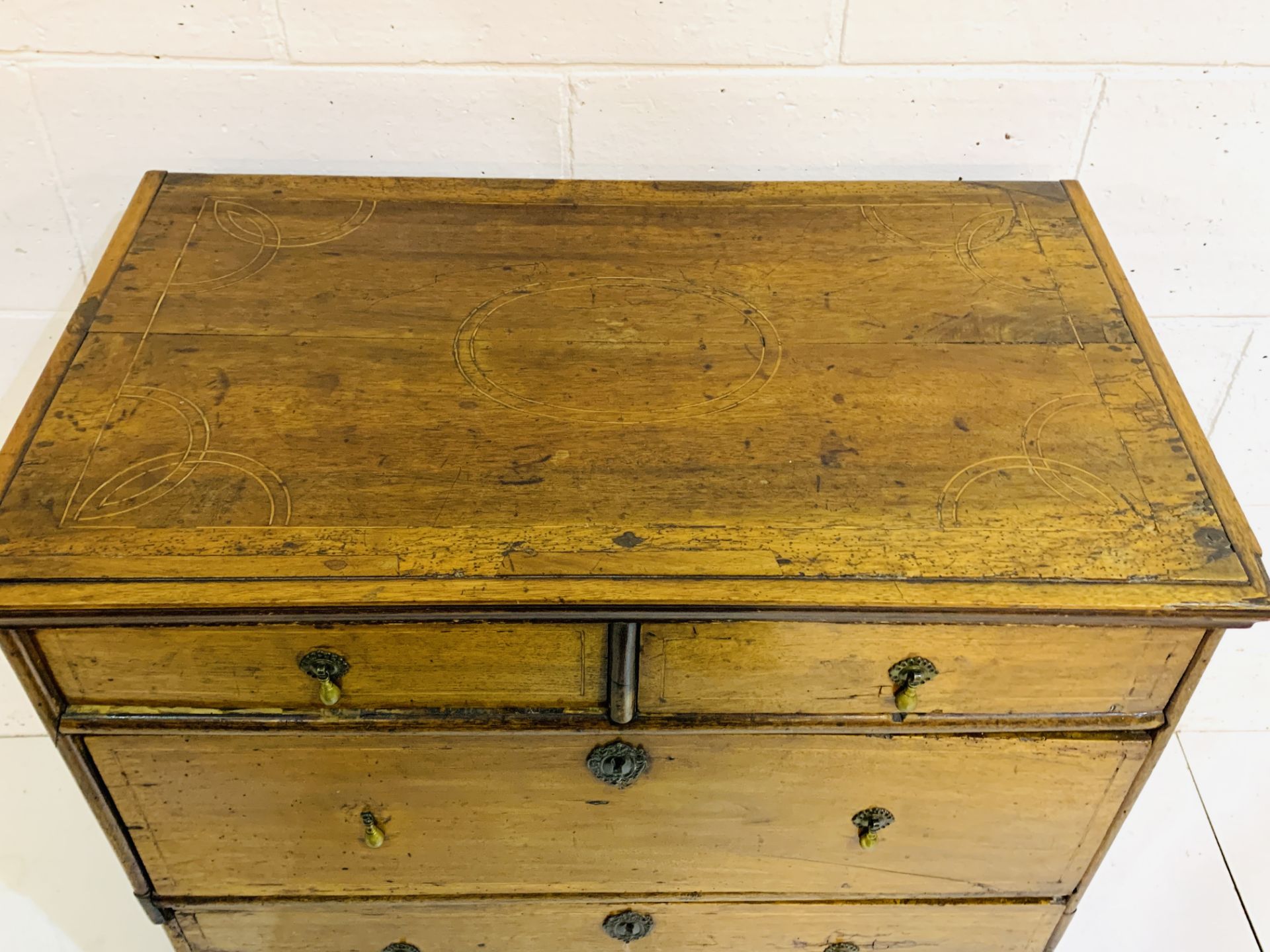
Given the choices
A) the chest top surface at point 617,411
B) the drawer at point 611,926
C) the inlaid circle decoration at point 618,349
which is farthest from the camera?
the drawer at point 611,926

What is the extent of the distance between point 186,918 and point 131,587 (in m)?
0.60

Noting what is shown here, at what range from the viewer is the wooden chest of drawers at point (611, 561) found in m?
1.05

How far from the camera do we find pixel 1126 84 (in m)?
1.49

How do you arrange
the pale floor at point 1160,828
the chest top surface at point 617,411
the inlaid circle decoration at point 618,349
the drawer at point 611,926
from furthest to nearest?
1. the pale floor at point 1160,828
2. the drawer at point 611,926
3. the inlaid circle decoration at point 618,349
4. the chest top surface at point 617,411

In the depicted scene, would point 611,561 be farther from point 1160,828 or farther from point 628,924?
point 1160,828

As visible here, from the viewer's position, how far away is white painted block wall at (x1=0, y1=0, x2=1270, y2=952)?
1430 millimetres

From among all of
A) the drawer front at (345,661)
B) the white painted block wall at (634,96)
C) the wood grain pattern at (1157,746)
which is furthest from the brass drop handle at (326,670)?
the wood grain pattern at (1157,746)

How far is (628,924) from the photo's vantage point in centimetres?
142

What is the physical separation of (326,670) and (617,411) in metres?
0.40

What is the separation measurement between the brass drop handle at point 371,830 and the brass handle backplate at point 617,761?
0.86 ft

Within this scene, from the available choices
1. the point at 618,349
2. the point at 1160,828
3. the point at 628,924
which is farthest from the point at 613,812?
the point at 1160,828

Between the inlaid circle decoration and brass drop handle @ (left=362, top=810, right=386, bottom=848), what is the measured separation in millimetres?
498

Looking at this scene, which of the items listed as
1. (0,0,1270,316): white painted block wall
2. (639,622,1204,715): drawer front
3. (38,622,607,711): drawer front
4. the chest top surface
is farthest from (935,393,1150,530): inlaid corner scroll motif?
(0,0,1270,316): white painted block wall

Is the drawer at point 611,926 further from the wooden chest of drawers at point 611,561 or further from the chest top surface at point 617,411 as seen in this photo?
the chest top surface at point 617,411
